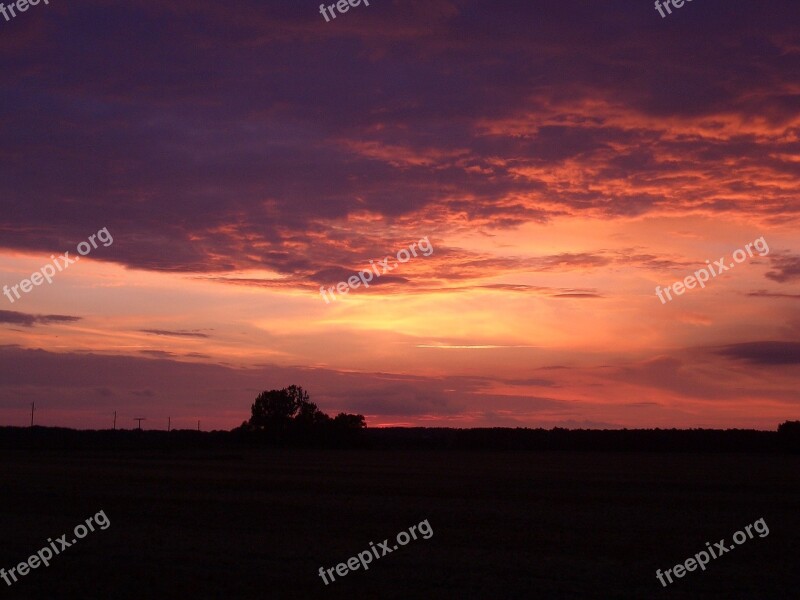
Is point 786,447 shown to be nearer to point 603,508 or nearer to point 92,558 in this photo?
point 603,508

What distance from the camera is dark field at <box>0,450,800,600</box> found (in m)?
16.0

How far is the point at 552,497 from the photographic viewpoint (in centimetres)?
3712

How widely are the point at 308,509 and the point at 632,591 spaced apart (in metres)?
16.1

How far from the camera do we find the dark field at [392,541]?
16.0m

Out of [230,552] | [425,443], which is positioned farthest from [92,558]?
[425,443]
